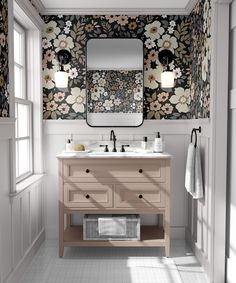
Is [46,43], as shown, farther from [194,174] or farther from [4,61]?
[194,174]

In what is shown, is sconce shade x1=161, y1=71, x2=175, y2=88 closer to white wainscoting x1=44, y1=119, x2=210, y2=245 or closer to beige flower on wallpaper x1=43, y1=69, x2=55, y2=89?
white wainscoting x1=44, y1=119, x2=210, y2=245

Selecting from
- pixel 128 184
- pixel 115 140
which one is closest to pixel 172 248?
pixel 128 184

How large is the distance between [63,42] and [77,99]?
0.63m

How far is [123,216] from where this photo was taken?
377 cm

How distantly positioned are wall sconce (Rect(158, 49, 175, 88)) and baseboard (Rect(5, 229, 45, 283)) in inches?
80.6

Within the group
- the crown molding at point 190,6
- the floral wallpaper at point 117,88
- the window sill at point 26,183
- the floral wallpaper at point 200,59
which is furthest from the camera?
the floral wallpaper at point 117,88

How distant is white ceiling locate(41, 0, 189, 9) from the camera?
3.91m

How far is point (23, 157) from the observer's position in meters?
3.90

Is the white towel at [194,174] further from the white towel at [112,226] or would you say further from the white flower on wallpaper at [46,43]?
the white flower on wallpaper at [46,43]

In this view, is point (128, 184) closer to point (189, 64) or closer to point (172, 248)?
point (172, 248)

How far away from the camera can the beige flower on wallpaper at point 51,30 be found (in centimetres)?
423

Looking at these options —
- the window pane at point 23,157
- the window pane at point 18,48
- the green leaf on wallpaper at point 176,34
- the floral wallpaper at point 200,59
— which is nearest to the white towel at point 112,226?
the window pane at point 23,157

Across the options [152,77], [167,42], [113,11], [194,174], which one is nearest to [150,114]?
[152,77]

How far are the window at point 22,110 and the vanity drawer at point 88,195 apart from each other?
0.48 meters
